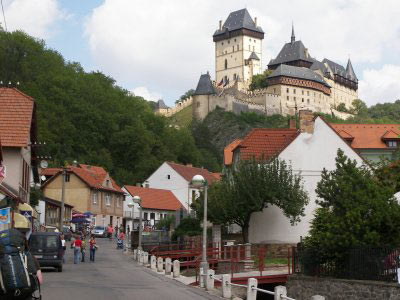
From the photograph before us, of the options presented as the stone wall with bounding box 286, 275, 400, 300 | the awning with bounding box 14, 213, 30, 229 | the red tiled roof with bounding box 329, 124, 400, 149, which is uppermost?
the red tiled roof with bounding box 329, 124, 400, 149

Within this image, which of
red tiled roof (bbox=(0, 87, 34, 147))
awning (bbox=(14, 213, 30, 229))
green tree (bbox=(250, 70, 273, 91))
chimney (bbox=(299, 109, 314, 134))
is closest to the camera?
awning (bbox=(14, 213, 30, 229))

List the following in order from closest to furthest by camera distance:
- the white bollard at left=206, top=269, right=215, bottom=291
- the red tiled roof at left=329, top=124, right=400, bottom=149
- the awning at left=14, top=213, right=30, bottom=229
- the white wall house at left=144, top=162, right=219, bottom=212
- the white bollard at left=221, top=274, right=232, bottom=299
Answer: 1. the white bollard at left=221, top=274, right=232, bottom=299
2. the white bollard at left=206, top=269, right=215, bottom=291
3. the awning at left=14, top=213, right=30, bottom=229
4. the red tiled roof at left=329, top=124, right=400, bottom=149
5. the white wall house at left=144, top=162, right=219, bottom=212

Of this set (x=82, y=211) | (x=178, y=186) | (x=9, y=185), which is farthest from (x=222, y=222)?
(x=178, y=186)

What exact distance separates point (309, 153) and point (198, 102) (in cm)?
12340

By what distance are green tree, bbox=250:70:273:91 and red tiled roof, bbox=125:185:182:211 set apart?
9338 centimetres

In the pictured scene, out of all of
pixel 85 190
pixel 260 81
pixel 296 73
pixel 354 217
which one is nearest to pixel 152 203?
pixel 85 190

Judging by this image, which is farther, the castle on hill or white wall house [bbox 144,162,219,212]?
the castle on hill

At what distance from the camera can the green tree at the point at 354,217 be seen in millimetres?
23031

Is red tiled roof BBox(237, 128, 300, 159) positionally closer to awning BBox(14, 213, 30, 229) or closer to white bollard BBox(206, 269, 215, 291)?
awning BBox(14, 213, 30, 229)

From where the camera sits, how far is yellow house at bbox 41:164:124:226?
77.7 meters

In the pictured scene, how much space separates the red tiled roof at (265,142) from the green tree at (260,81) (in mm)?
134756

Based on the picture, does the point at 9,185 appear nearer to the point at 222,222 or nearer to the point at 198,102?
the point at 222,222

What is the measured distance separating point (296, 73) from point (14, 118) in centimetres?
14793

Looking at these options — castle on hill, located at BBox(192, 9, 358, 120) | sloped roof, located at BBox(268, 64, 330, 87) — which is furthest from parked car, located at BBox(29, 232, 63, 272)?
sloped roof, located at BBox(268, 64, 330, 87)
